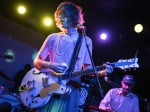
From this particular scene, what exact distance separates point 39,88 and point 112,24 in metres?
6.02

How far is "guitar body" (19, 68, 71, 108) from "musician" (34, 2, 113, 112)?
7cm

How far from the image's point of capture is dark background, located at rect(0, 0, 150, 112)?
7.21 m

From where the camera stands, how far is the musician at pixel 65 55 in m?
2.46

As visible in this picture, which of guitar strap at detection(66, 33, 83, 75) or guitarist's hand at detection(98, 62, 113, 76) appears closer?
guitar strap at detection(66, 33, 83, 75)

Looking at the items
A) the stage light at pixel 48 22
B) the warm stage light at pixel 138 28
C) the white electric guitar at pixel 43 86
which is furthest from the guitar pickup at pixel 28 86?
the warm stage light at pixel 138 28

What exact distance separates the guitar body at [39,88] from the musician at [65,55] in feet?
0.24

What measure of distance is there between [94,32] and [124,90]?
301 centimetres

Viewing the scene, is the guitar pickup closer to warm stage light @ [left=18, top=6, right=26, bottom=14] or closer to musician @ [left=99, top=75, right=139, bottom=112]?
musician @ [left=99, top=75, right=139, bottom=112]

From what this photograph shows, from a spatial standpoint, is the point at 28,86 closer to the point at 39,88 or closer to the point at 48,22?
the point at 39,88

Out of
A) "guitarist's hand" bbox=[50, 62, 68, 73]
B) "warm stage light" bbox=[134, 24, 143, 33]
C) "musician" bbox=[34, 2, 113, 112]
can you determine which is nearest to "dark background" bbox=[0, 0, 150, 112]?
"warm stage light" bbox=[134, 24, 143, 33]

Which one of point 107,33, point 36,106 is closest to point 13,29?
point 107,33

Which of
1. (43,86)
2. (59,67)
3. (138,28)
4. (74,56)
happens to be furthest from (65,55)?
(138,28)

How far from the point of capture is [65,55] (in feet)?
9.11

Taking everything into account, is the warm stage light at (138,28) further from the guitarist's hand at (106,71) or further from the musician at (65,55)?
the guitarist's hand at (106,71)
